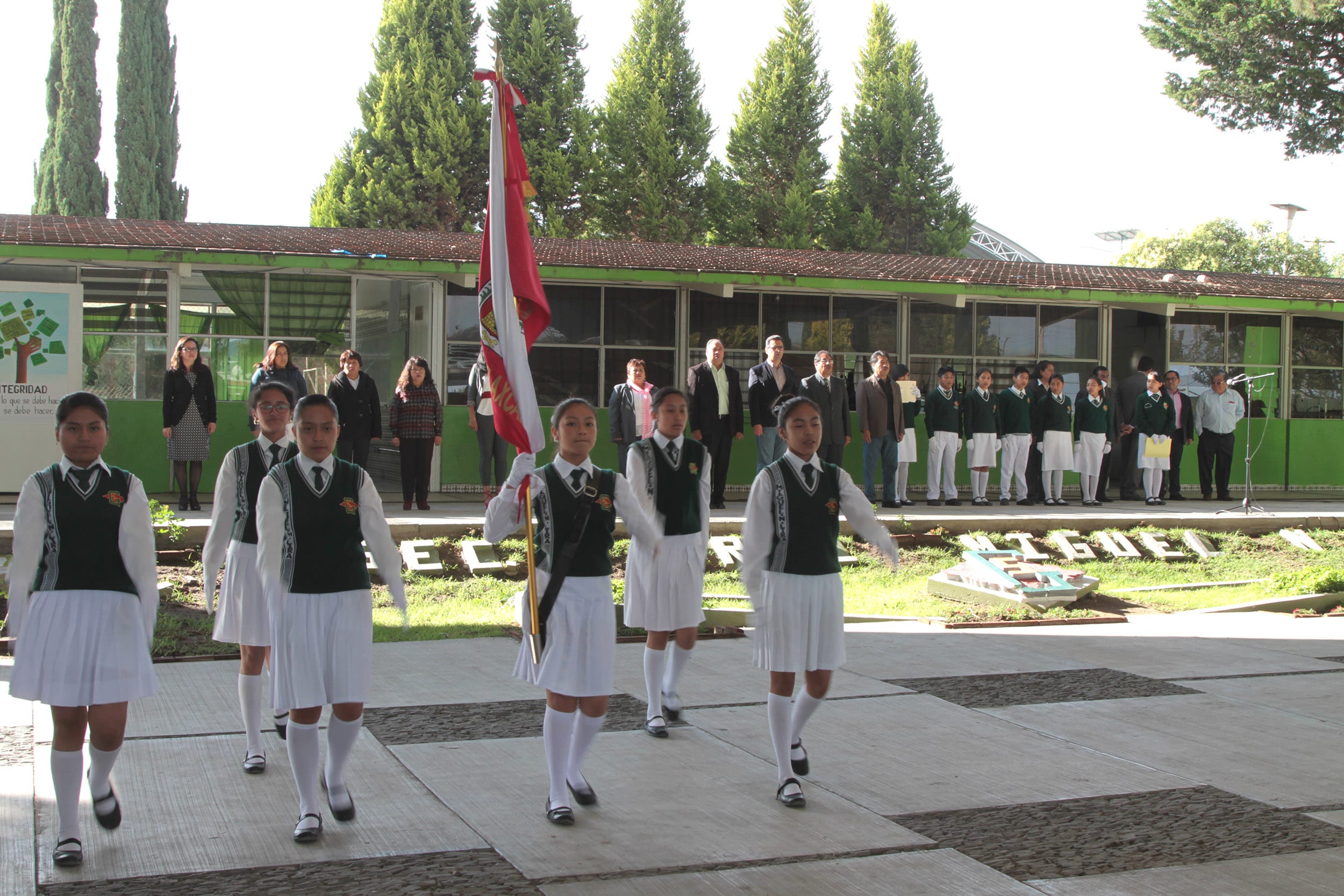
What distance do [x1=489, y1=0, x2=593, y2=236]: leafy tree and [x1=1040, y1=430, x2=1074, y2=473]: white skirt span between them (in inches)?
887

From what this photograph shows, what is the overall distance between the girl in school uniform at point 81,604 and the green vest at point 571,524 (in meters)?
1.48

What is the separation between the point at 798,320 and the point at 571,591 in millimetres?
13558

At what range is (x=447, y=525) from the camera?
1195 cm

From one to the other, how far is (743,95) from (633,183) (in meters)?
7.00

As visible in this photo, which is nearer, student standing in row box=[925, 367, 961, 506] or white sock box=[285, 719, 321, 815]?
white sock box=[285, 719, 321, 815]

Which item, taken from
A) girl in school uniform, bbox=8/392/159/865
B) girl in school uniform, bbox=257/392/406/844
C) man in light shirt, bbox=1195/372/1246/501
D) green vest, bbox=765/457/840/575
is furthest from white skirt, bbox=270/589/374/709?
man in light shirt, bbox=1195/372/1246/501

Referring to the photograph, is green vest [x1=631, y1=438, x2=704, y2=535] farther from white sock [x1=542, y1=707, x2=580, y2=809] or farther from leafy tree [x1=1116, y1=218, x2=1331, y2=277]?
leafy tree [x1=1116, y1=218, x2=1331, y2=277]

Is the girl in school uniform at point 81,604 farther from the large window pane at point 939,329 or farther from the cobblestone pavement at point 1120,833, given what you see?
the large window pane at point 939,329

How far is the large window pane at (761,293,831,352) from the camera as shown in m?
18.0

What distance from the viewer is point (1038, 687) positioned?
7.70 m

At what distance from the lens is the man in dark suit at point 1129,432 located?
17641 mm

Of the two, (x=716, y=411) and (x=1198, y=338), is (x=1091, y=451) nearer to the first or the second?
(x=1198, y=338)

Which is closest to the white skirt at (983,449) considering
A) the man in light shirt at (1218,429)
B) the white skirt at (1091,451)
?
the white skirt at (1091,451)

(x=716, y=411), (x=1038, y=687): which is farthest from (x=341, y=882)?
(x=716, y=411)
